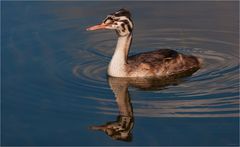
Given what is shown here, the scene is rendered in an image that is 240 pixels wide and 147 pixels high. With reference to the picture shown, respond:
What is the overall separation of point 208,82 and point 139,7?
19.2 feet

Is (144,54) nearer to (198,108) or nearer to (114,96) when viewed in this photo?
(114,96)

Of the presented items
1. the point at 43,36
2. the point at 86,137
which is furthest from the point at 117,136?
the point at 43,36

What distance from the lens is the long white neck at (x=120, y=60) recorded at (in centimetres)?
1528

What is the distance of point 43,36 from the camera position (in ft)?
58.5

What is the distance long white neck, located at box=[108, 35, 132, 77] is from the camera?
15.3 meters

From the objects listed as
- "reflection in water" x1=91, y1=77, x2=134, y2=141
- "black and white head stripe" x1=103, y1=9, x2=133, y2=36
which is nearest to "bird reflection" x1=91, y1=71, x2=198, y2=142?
"reflection in water" x1=91, y1=77, x2=134, y2=141

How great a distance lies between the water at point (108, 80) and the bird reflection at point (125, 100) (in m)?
0.02

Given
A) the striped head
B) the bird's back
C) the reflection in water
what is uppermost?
the striped head

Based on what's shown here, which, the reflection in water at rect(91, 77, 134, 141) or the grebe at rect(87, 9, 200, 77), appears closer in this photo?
the reflection in water at rect(91, 77, 134, 141)

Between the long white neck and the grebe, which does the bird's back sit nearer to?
the grebe

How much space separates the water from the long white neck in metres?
0.17

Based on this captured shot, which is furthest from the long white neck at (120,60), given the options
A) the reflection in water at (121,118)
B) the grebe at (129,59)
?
the reflection in water at (121,118)

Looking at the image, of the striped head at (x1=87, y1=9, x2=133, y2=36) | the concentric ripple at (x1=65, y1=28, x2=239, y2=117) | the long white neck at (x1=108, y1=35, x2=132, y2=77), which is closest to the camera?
the concentric ripple at (x1=65, y1=28, x2=239, y2=117)

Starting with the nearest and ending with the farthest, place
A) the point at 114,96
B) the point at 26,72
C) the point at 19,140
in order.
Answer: the point at 19,140, the point at 114,96, the point at 26,72
